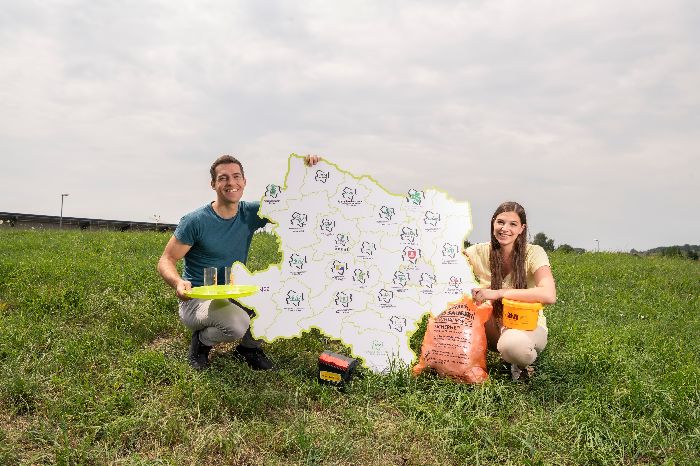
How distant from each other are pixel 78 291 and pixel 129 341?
203 centimetres

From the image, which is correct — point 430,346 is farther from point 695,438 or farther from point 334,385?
point 695,438

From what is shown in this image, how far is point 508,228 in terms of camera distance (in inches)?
198

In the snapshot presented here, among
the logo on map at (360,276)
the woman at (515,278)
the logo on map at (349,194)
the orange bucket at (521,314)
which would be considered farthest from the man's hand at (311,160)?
the orange bucket at (521,314)

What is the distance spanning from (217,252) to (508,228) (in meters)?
2.58

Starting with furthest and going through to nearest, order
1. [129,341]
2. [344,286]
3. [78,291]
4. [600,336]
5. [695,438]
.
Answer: [78,291] → [600,336] → [129,341] → [344,286] → [695,438]

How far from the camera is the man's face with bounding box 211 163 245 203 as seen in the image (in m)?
5.18

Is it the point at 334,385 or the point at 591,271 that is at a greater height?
the point at 591,271

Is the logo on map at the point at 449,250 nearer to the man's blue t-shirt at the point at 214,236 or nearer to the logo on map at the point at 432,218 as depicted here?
the logo on map at the point at 432,218

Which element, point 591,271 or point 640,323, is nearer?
point 640,323

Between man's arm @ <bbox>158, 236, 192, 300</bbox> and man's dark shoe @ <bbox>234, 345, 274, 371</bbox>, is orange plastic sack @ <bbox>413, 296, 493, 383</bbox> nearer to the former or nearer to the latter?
man's dark shoe @ <bbox>234, 345, 274, 371</bbox>

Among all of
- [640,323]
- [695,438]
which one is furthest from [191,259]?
[640,323]

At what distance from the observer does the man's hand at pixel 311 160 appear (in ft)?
17.5

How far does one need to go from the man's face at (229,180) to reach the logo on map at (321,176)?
2.24 ft

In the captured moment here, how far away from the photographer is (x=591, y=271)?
11.4 metres
